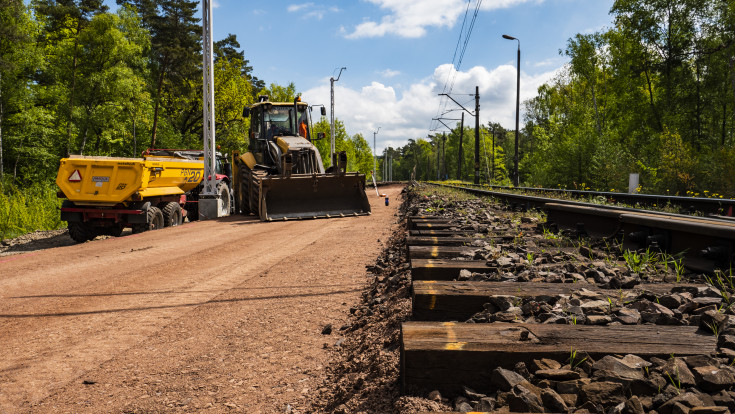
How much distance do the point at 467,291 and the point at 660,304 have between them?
109 cm

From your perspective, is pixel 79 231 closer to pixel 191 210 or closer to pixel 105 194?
pixel 105 194

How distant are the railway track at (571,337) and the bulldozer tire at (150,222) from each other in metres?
9.99

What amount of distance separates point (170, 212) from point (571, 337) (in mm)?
12948

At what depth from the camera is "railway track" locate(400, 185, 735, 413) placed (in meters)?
1.67

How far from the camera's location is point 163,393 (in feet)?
9.25

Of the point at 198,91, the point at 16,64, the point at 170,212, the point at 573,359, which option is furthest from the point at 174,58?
the point at 573,359

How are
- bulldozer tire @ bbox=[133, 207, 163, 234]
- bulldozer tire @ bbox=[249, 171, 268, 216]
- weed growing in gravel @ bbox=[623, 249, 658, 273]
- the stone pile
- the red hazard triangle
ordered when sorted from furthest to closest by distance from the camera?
bulldozer tire @ bbox=[249, 171, 268, 216]
bulldozer tire @ bbox=[133, 207, 163, 234]
the red hazard triangle
weed growing in gravel @ bbox=[623, 249, 658, 273]
the stone pile

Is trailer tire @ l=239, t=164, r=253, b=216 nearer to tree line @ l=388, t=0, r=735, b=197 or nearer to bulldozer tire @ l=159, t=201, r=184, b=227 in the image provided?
bulldozer tire @ l=159, t=201, r=184, b=227

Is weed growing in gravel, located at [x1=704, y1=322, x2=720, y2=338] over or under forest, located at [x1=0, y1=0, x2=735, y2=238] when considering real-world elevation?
under

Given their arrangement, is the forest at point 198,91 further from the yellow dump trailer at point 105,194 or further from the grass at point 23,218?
the yellow dump trailer at point 105,194

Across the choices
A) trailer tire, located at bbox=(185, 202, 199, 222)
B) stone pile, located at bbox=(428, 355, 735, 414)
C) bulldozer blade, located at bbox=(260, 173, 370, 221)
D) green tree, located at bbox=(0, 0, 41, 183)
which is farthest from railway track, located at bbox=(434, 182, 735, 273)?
green tree, located at bbox=(0, 0, 41, 183)

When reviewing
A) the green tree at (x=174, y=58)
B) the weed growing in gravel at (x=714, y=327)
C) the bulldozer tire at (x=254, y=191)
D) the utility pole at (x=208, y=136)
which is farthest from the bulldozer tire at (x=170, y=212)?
the green tree at (x=174, y=58)

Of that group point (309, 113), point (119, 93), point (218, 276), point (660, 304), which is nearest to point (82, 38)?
point (119, 93)

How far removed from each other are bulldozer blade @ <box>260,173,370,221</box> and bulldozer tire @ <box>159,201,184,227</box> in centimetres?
248
